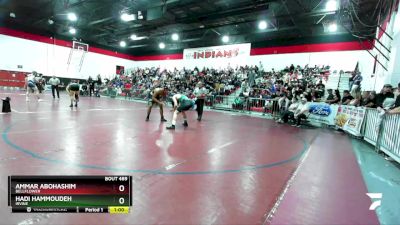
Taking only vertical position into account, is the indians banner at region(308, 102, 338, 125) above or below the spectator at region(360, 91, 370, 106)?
below

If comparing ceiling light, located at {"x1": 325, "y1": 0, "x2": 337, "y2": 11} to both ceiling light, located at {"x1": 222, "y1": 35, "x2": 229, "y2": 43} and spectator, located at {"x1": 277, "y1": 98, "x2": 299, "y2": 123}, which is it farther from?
ceiling light, located at {"x1": 222, "y1": 35, "x2": 229, "y2": 43}

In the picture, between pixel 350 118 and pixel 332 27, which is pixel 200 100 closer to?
pixel 350 118

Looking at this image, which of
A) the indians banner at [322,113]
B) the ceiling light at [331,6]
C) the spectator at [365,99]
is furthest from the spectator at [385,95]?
the ceiling light at [331,6]

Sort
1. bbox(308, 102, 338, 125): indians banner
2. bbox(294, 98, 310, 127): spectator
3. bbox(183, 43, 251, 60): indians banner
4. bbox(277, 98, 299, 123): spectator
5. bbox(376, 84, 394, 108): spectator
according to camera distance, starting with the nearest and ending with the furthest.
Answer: bbox(376, 84, 394, 108): spectator → bbox(308, 102, 338, 125): indians banner → bbox(294, 98, 310, 127): spectator → bbox(277, 98, 299, 123): spectator → bbox(183, 43, 251, 60): indians banner

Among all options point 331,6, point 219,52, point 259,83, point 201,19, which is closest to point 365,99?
point 331,6

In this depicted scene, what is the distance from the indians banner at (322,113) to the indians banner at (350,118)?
1.41 feet

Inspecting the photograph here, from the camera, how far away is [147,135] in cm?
630

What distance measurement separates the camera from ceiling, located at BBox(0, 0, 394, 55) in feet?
46.4

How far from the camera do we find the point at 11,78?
24.1m
